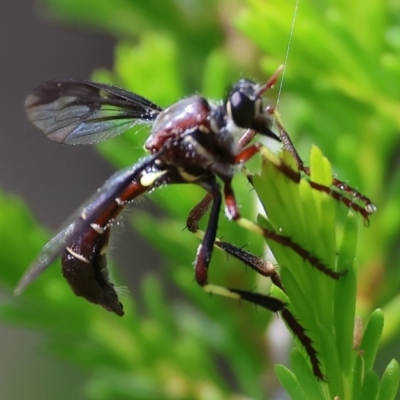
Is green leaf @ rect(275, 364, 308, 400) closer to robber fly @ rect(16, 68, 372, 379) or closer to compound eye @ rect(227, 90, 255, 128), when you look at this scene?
robber fly @ rect(16, 68, 372, 379)

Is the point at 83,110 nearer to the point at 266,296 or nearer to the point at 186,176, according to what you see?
the point at 186,176

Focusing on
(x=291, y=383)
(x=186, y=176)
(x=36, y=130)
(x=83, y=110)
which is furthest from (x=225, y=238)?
(x=36, y=130)

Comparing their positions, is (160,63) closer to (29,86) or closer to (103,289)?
(103,289)

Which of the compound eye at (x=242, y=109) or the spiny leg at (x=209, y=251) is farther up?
the compound eye at (x=242, y=109)

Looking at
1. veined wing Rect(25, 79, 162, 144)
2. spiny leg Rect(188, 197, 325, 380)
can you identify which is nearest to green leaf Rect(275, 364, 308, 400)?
spiny leg Rect(188, 197, 325, 380)

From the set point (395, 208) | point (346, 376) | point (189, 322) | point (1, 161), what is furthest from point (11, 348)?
point (346, 376)

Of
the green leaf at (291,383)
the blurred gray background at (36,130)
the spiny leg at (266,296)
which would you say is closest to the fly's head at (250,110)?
the spiny leg at (266,296)

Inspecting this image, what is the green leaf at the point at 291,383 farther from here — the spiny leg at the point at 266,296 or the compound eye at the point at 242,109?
the compound eye at the point at 242,109
